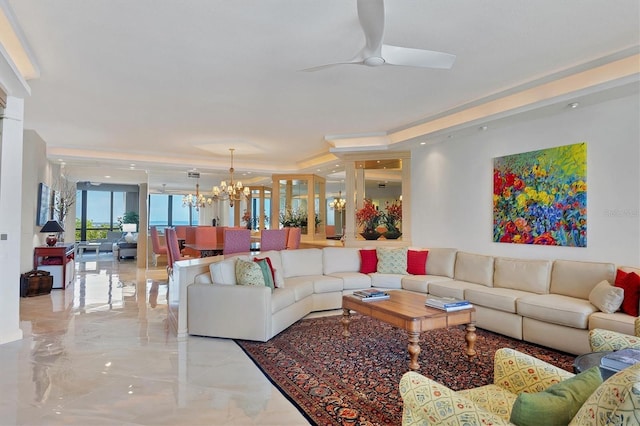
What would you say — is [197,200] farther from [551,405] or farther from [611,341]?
[551,405]

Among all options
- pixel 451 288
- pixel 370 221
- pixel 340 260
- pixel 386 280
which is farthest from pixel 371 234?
pixel 451 288

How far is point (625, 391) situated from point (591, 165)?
398 cm

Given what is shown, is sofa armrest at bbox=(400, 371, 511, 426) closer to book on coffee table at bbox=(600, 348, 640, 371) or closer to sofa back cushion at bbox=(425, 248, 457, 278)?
book on coffee table at bbox=(600, 348, 640, 371)

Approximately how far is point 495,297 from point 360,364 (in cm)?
192

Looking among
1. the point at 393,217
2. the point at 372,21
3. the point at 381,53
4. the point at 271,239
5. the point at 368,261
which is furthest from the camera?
the point at 271,239

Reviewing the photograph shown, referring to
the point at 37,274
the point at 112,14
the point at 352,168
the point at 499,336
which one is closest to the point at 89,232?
the point at 37,274

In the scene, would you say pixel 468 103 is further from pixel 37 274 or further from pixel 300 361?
pixel 37 274

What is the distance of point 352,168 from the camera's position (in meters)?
7.35

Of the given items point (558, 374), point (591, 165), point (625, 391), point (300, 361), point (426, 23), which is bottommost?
point (300, 361)

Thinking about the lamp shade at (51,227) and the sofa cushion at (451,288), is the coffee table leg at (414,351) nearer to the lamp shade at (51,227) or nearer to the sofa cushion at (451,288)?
the sofa cushion at (451,288)

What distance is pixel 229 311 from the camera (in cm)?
409

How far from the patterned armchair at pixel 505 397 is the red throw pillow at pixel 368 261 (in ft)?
12.9

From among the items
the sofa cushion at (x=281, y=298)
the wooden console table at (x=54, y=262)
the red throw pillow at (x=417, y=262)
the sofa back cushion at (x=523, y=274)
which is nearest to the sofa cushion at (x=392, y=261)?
the red throw pillow at (x=417, y=262)

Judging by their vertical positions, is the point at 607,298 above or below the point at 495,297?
above
